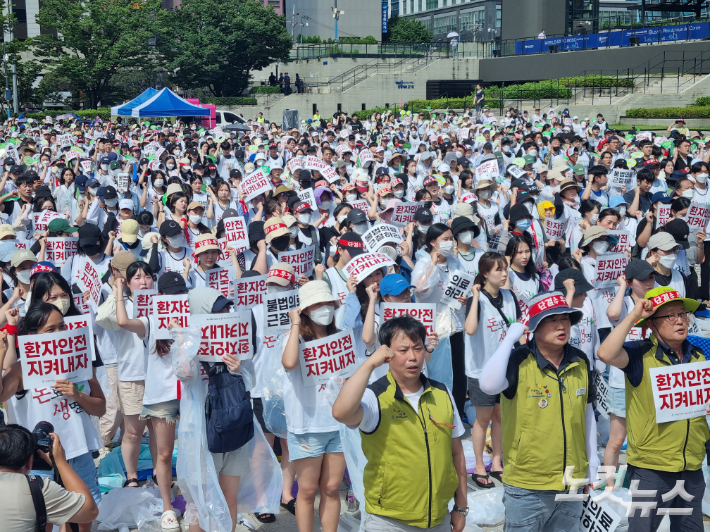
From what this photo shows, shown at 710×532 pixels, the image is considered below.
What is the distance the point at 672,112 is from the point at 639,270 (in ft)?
Answer: 91.7

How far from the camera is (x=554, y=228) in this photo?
30.8ft

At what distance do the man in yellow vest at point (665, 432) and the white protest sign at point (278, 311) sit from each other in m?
2.43

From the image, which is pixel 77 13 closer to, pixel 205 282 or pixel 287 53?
pixel 287 53

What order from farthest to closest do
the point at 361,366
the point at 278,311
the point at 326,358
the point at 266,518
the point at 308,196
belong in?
the point at 308,196 → the point at 278,311 → the point at 266,518 → the point at 326,358 → the point at 361,366

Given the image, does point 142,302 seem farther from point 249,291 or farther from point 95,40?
point 95,40

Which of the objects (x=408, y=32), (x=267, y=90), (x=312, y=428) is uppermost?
(x=408, y=32)

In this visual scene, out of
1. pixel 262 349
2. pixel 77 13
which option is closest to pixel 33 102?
pixel 77 13

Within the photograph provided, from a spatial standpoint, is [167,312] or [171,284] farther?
[171,284]

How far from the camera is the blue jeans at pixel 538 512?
169 inches

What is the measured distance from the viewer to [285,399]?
5.06 meters

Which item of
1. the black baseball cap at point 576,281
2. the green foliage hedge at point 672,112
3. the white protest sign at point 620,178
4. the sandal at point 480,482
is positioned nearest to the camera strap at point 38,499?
the sandal at point 480,482

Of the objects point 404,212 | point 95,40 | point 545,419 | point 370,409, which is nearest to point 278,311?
point 370,409

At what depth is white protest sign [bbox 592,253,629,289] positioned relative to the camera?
22.9ft

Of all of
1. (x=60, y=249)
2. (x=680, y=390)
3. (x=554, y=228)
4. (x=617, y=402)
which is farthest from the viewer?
(x=554, y=228)
